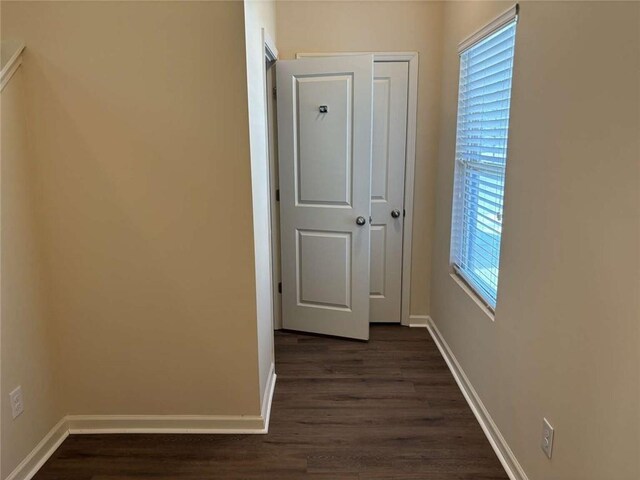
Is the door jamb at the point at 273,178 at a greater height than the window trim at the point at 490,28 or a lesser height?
lesser

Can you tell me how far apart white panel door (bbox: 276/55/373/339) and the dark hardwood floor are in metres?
0.65

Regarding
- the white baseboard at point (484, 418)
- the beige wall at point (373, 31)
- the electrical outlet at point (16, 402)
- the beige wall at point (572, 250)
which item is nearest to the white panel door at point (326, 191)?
the beige wall at point (373, 31)

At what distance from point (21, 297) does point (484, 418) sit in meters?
2.26

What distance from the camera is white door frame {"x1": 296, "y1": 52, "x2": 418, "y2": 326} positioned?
3225 mm

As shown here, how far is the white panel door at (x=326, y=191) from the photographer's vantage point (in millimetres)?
3062

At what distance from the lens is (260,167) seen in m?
2.33

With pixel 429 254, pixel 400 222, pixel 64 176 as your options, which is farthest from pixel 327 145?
pixel 64 176

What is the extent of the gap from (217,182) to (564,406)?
1631mm

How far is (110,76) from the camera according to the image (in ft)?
6.48

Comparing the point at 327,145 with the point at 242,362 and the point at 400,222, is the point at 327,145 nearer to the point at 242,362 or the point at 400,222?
the point at 400,222

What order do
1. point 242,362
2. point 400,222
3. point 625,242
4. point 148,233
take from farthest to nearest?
point 400,222 < point 242,362 < point 148,233 < point 625,242

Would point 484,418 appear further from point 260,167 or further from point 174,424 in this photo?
point 260,167

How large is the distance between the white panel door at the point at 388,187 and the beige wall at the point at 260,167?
1007mm

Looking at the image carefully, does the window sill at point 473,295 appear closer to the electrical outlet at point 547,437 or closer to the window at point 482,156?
the window at point 482,156
